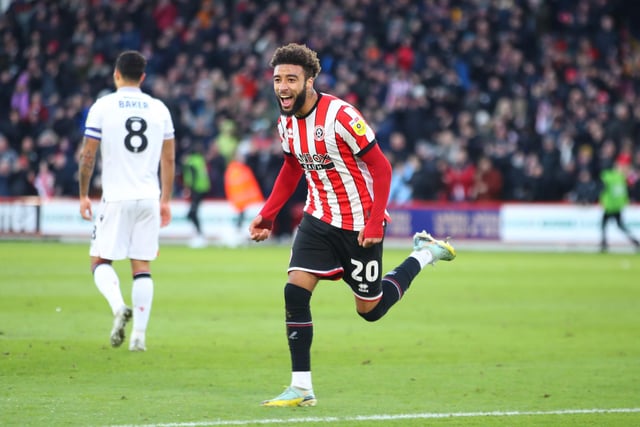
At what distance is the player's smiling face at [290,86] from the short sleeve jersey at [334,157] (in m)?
0.15

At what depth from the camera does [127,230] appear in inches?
392

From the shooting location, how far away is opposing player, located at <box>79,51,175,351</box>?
9.90 meters

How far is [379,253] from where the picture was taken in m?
7.84

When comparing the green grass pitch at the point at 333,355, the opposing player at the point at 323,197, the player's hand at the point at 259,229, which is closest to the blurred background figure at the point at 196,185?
the green grass pitch at the point at 333,355

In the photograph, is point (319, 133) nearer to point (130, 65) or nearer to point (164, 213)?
point (130, 65)

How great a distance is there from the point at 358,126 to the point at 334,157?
0.97 ft

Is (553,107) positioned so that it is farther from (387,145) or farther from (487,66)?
(387,145)

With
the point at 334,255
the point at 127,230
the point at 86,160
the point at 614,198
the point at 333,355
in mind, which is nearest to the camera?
the point at 334,255

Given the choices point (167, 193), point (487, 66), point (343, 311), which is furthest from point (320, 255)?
point (487, 66)

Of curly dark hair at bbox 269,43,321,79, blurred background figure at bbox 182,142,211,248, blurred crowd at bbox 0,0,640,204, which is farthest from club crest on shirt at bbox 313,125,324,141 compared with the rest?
blurred crowd at bbox 0,0,640,204

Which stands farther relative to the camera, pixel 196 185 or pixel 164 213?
pixel 196 185

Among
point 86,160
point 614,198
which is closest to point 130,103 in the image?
point 86,160

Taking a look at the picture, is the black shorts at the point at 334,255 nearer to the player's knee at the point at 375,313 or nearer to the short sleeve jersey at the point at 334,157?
the short sleeve jersey at the point at 334,157

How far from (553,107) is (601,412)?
2454cm
